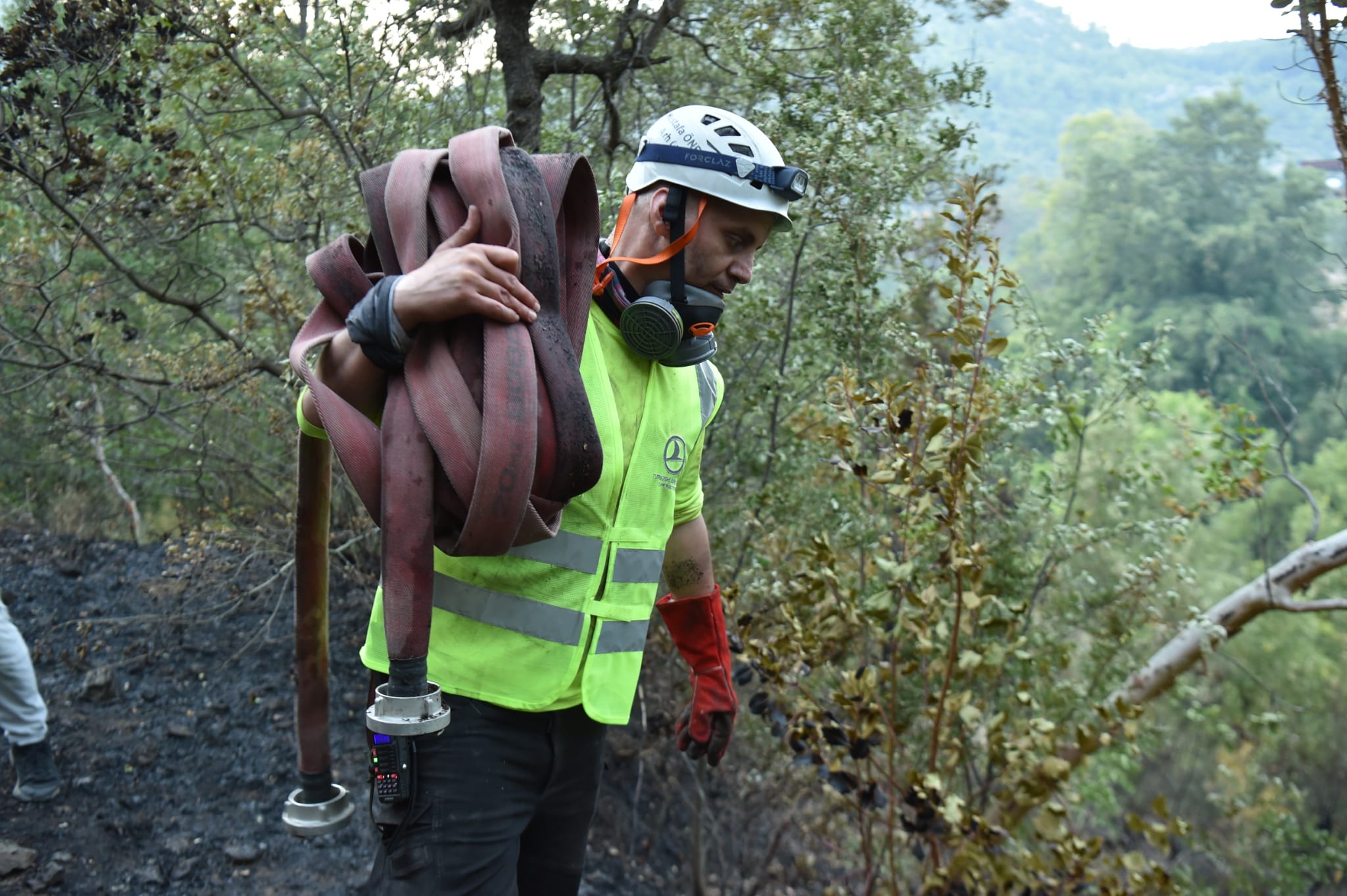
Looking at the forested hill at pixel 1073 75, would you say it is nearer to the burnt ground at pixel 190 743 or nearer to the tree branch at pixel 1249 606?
the tree branch at pixel 1249 606

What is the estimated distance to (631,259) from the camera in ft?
6.67

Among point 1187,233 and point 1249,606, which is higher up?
point 1249,606

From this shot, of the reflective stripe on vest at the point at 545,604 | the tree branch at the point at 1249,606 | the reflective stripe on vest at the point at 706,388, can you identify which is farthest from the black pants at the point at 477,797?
the tree branch at the point at 1249,606

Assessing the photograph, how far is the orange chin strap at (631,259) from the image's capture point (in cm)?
201

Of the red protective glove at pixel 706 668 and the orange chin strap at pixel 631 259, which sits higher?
the orange chin strap at pixel 631 259

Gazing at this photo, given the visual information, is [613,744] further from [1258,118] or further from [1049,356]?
[1258,118]

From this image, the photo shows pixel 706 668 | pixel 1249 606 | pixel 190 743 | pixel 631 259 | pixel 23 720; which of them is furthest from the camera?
pixel 1249 606

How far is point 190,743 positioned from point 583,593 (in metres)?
3.20

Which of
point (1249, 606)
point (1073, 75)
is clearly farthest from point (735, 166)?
point (1073, 75)

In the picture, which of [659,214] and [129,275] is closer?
[659,214]

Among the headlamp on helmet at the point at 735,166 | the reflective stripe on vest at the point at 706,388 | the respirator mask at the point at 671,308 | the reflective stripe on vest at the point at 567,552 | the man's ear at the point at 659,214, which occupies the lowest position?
the reflective stripe on vest at the point at 567,552

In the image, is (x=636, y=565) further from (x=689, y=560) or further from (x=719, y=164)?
(x=719, y=164)

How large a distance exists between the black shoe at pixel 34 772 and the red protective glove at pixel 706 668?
260 centimetres

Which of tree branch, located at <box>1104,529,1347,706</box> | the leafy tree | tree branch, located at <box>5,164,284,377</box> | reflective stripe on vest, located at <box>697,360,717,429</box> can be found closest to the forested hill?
the leafy tree
